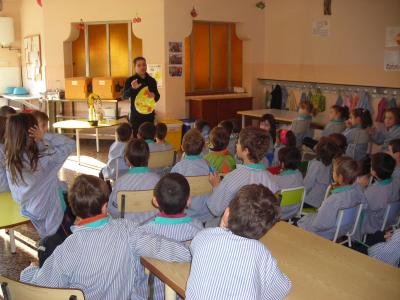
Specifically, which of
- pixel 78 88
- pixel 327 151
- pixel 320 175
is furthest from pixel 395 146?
pixel 78 88

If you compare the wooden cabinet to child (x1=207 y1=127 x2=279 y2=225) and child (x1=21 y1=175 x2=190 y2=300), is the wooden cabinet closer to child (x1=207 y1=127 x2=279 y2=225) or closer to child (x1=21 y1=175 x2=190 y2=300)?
child (x1=207 y1=127 x2=279 y2=225)

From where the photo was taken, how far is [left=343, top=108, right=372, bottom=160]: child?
5824 millimetres

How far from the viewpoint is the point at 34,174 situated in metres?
3.04

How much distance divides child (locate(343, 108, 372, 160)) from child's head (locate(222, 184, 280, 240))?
4.39 meters

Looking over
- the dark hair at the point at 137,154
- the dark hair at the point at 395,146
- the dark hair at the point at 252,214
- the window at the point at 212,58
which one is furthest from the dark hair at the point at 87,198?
the window at the point at 212,58

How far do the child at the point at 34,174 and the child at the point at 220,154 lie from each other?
61.3 inches

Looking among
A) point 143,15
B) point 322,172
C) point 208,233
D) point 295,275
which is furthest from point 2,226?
point 143,15

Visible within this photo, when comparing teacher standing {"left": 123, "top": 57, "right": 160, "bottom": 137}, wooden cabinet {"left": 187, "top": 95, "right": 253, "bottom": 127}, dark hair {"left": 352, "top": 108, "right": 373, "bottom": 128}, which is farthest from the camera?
wooden cabinet {"left": 187, "top": 95, "right": 253, "bottom": 127}

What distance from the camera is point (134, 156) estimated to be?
11.4 ft

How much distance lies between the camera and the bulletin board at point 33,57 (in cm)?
948

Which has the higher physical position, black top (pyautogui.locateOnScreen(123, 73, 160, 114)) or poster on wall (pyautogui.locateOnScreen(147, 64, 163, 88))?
poster on wall (pyautogui.locateOnScreen(147, 64, 163, 88))

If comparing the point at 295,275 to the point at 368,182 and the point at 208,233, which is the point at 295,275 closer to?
the point at 208,233

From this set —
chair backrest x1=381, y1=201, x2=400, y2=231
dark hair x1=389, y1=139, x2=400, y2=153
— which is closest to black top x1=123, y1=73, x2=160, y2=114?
dark hair x1=389, y1=139, x2=400, y2=153

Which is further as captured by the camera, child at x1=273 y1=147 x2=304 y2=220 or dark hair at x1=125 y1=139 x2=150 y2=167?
child at x1=273 y1=147 x2=304 y2=220
